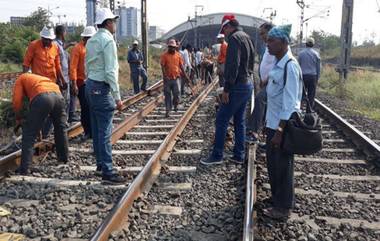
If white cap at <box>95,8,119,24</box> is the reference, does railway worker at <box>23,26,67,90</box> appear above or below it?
below

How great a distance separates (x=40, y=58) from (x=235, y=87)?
3306 millimetres

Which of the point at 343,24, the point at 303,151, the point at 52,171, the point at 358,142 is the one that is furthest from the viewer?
the point at 343,24

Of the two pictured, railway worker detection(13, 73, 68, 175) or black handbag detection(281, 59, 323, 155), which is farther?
railway worker detection(13, 73, 68, 175)

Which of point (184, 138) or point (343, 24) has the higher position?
point (343, 24)

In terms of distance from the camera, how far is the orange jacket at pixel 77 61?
7.84 m

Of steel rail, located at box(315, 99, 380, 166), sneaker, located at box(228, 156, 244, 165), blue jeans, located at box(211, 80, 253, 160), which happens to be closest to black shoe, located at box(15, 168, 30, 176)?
blue jeans, located at box(211, 80, 253, 160)

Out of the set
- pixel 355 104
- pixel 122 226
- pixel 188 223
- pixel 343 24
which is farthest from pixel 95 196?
pixel 343 24

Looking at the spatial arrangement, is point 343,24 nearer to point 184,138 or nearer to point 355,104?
point 355,104

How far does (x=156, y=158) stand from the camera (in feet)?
20.2

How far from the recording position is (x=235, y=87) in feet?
20.9

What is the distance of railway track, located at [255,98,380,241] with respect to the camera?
14.2 feet

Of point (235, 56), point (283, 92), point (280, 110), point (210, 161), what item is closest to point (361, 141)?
point (210, 161)

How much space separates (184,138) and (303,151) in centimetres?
412

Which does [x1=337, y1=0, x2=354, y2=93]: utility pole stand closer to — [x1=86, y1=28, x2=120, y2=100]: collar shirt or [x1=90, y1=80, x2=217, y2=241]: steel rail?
[x1=90, y1=80, x2=217, y2=241]: steel rail
